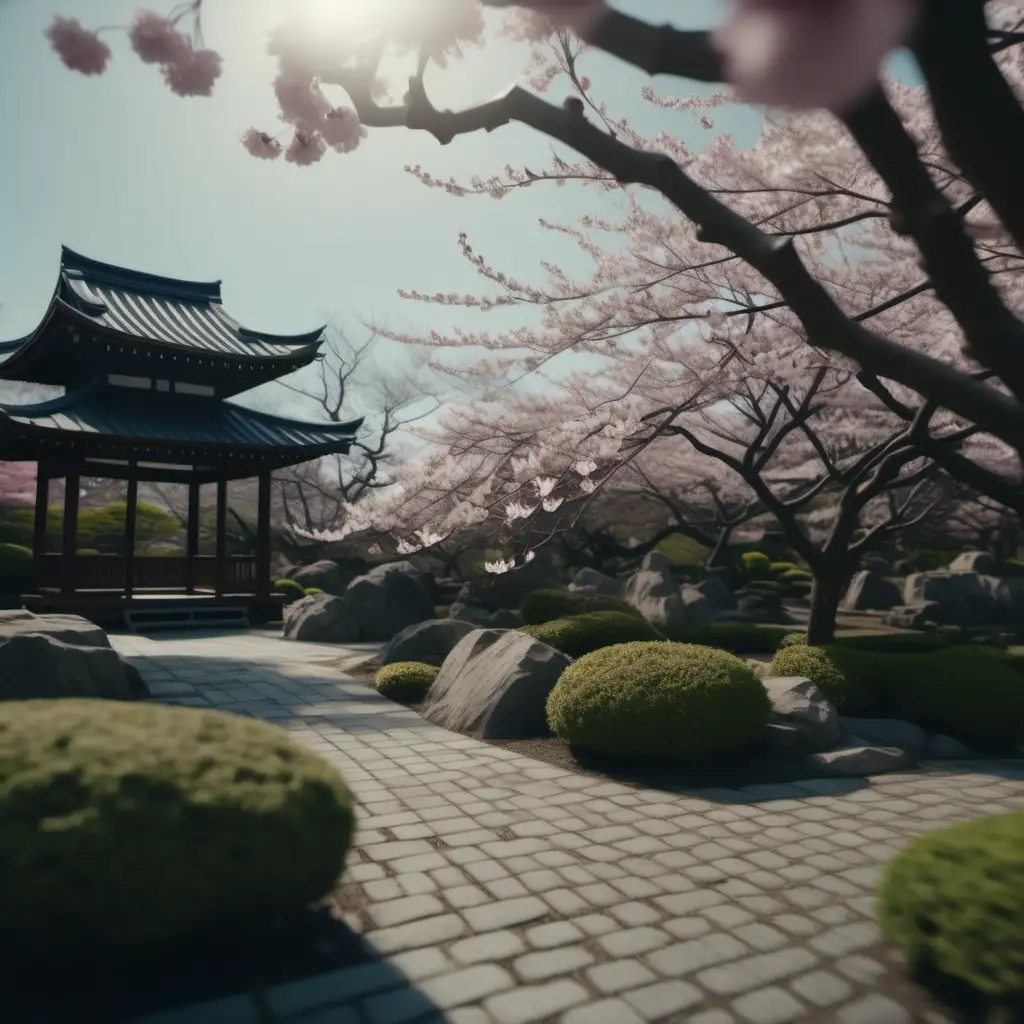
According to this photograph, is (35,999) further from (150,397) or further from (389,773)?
(150,397)

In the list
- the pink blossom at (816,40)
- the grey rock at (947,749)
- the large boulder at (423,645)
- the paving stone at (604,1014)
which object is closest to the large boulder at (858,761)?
the grey rock at (947,749)

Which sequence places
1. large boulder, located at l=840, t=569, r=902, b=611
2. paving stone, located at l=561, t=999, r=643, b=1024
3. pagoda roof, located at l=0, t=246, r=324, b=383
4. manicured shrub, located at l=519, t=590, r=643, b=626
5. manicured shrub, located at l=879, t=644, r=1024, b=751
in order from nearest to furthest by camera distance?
paving stone, located at l=561, t=999, r=643, b=1024 < manicured shrub, located at l=879, t=644, r=1024, b=751 < manicured shrub, located at l=519, t=590, r=643, b=626 < pagoda roof, located at l=0, t=246, r=324, b=383 < large boulder, located at l=840, t=569, r=902, b=611

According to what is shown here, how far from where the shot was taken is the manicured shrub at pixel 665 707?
605cm

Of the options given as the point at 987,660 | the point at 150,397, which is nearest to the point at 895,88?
the point at 987,660

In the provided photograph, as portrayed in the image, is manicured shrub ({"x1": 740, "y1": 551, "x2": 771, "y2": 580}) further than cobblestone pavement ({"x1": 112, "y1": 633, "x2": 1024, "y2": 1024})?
Yes

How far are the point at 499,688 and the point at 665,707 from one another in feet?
6.27

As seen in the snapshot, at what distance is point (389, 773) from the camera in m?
5.86

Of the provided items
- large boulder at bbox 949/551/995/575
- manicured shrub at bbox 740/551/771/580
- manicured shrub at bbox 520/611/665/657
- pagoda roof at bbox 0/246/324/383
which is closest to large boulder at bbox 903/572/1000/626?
large boulder at bbox 949/551/995/575

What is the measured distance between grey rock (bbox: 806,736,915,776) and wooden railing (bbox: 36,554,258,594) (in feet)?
50.2

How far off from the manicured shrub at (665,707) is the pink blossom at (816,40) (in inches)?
202

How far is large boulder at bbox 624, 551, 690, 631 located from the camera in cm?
1789

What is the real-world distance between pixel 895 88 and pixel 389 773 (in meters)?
8.12

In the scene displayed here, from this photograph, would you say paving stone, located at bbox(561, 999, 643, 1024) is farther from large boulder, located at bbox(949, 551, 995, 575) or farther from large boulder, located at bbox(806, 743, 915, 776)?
large boulder, located at bbox(949, 551, 995, 575)

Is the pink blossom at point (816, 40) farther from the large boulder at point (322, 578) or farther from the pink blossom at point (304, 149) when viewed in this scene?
the large boulder at point (322, 578)
